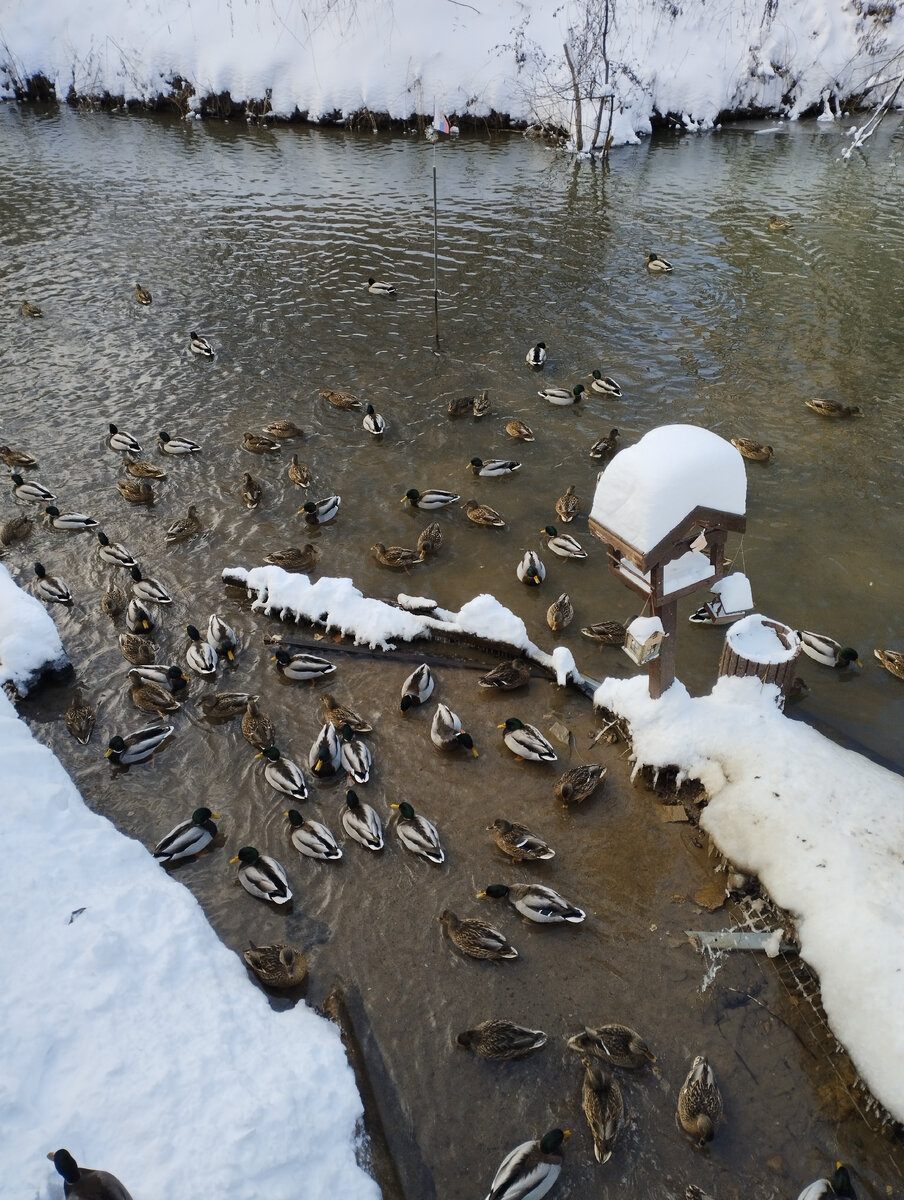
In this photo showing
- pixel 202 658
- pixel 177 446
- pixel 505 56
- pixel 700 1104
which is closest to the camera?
pixel 700 1104

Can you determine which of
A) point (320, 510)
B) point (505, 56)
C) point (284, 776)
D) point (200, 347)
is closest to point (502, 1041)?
point (284, 776)

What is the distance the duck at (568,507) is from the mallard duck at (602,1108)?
716 cm

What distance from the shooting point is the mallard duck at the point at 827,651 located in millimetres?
8625

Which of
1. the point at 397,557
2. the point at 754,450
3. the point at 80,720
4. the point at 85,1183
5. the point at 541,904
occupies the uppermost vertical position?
the point at 754,450

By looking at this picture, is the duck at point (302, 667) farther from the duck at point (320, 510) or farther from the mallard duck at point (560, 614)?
the duck at point (320, 510)

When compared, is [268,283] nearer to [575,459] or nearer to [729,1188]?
[575,459]

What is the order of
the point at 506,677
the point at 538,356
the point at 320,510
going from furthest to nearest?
the point at 538,356 < the point at 320,510 < the point at 506,677

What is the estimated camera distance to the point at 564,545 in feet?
33.9

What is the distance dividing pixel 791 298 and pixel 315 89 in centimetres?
2204

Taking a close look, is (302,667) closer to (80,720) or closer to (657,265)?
(80,720)

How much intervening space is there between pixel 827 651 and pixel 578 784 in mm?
3552

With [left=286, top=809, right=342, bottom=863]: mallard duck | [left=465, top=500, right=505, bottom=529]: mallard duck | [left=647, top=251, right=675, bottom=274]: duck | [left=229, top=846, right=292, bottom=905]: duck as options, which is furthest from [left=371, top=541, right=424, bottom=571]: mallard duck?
[left=647, top=251, right=675, bottom=274]: duck

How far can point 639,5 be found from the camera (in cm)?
2859

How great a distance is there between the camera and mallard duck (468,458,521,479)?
11.9 metres
